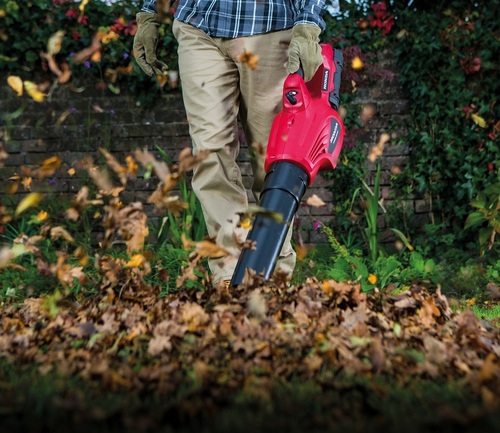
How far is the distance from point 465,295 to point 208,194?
1.56 m

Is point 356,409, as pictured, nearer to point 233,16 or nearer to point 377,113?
point 233,16

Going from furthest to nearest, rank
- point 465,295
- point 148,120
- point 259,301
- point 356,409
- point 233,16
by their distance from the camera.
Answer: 1. point 148,120
2. point 465,295
3. point 233,16
4. point 259,301
5. point 356,409

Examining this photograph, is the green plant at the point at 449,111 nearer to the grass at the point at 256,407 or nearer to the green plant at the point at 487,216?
the green plant at the point at 487,216

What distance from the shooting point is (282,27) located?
10.2 ft

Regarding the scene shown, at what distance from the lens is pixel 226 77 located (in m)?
3.12

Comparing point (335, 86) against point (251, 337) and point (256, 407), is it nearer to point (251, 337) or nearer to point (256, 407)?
point (251, 337)

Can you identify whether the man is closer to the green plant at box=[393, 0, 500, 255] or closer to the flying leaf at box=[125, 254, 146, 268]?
the flying leaf at box=[125, 254, 146, 268]

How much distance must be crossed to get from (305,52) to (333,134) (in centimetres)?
35

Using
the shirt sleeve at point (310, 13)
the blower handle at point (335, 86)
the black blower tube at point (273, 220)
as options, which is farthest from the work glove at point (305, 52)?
the black blower tube at point (273, 220)

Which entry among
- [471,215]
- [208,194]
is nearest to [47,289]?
[208,194]

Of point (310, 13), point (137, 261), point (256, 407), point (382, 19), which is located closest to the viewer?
point (256, 407)

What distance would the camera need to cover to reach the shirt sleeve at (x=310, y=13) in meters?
2.93

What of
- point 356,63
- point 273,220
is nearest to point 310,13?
point 273,220

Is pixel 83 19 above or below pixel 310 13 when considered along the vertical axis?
below
